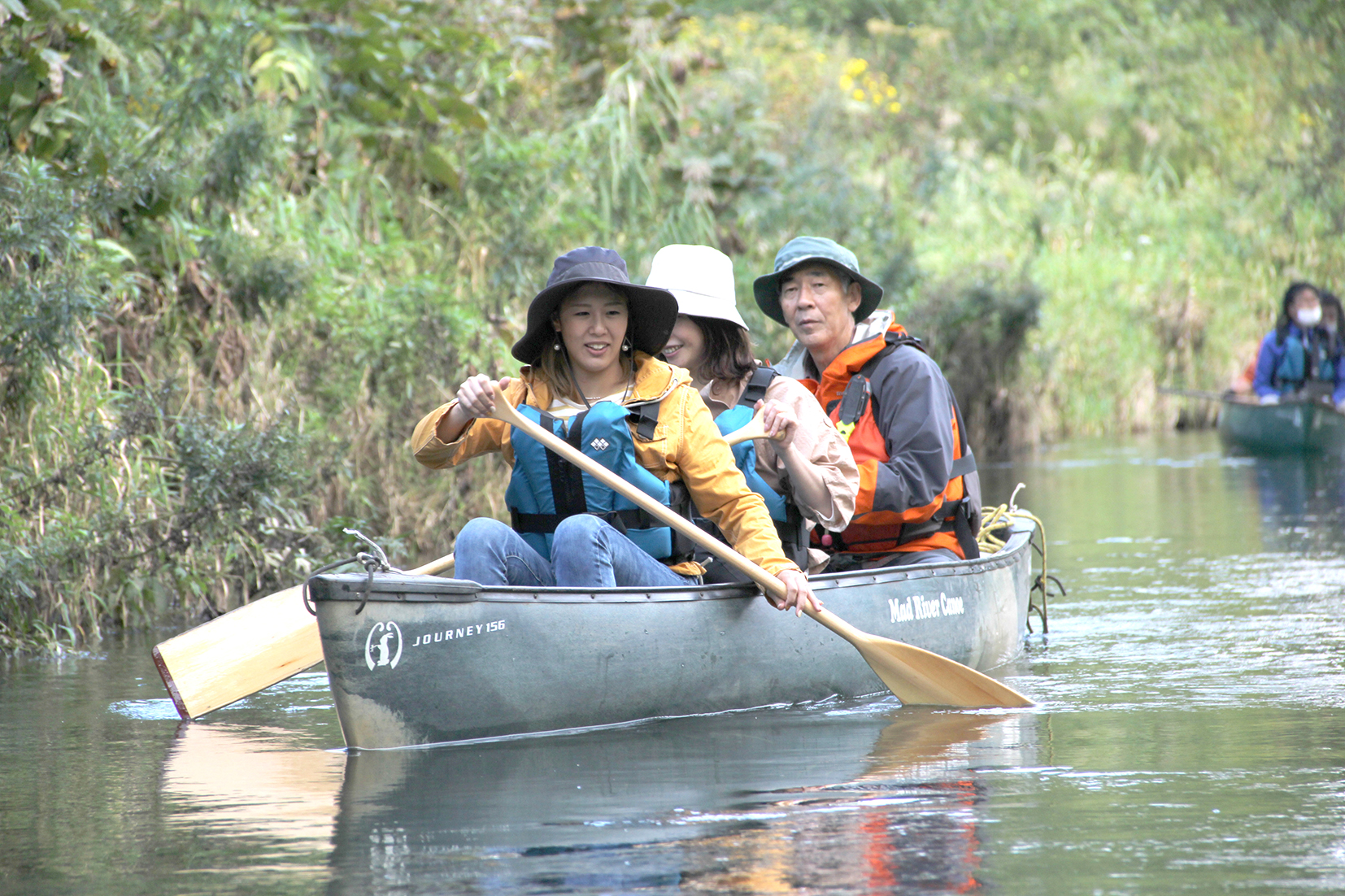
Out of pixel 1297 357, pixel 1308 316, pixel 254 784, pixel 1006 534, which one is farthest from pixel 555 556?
pixel 1297 357

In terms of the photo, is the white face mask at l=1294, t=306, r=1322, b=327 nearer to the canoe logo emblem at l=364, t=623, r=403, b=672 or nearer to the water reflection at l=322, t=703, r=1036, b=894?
the water reflection at l=322, t=703, r=1036, b=894

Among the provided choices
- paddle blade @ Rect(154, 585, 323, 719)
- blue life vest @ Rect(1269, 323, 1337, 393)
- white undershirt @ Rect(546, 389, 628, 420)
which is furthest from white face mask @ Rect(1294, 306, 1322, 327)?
paddle blade @ Rect(154, 585, 323, 719)

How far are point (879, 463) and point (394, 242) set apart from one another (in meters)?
4.68

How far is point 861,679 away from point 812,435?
2.71 feet

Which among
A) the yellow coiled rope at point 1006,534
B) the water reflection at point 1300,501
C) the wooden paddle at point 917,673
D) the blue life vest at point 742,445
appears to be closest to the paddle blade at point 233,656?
the wooden paddle at point 917,673

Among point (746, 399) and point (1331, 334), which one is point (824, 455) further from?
point (1331, 334)

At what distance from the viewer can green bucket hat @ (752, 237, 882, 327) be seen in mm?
5285

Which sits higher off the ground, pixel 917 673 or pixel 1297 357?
pixel 1297 357

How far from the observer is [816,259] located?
5289 millimetres

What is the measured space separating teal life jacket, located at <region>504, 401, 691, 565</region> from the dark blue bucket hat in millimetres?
179

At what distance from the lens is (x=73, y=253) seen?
6379 mm

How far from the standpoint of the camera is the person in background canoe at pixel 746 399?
473 centimetres

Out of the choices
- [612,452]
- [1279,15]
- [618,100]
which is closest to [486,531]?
[612,452]

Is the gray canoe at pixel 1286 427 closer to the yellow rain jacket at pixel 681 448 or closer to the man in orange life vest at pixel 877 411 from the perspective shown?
the man in orange life vest at pixel 877 411
